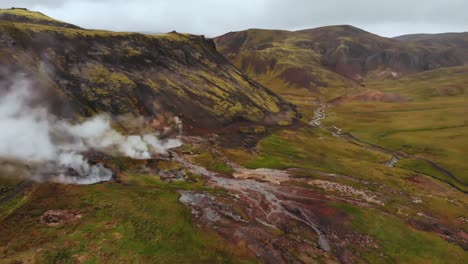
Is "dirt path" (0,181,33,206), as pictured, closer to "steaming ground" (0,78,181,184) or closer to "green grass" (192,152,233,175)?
"steaming ground" (0,78,181,184)

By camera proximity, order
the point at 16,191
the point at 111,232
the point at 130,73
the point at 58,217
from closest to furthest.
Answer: the point at 111,232, the point at 58,217, the point at 16,191, the point at 130,73

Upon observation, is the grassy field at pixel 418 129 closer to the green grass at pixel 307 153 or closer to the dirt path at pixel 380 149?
the dirt path at pixel 380 149

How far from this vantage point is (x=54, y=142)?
2370 inches

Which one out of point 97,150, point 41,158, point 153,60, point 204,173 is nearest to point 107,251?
point 41,158

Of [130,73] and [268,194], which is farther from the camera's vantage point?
[130,73]

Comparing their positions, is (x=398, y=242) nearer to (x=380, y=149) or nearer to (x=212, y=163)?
(x=212, y=163)

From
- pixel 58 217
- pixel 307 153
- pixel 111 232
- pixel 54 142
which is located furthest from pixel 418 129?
pixel 58 217

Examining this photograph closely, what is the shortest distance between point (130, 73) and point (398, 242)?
82.5m

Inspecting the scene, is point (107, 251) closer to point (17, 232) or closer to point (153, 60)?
point (17, 232)

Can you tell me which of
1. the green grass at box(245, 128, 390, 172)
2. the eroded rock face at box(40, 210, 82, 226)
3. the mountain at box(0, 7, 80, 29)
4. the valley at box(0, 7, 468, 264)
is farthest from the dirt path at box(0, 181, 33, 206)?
the mountain at box(0, 7, 80, 29)

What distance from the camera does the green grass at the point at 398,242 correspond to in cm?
5250

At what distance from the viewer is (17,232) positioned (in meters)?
39.1

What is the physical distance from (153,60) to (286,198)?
244 ft

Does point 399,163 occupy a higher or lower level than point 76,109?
lower
